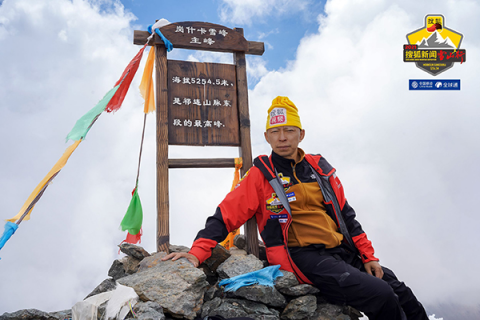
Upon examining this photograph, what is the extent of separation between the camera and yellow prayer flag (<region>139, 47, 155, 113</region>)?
4.69m

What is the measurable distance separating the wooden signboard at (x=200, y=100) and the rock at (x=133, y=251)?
49 cm

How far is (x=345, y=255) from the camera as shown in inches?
153

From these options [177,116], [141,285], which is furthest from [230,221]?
[177,116]

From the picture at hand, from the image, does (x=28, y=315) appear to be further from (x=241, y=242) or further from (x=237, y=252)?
(x=241, y=242)

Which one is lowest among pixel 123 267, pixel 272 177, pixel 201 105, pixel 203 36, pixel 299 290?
pixel 299 290

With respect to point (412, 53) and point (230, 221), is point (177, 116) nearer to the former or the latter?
point (230, 221)

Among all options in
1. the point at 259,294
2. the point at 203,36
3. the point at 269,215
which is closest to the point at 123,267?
the point at 259,294

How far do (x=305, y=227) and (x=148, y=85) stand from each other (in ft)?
9.30

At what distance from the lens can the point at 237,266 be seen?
373 centimetres

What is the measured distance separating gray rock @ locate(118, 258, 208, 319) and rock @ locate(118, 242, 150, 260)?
0.71m

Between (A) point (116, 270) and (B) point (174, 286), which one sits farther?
(A) point (116, 270)

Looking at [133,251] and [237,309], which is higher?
[133,251]

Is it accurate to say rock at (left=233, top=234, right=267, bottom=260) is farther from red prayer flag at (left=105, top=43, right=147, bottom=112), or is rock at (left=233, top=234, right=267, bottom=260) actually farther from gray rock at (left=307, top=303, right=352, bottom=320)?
red prayer flag at (left=105, top=43, right=147, bottom=112)

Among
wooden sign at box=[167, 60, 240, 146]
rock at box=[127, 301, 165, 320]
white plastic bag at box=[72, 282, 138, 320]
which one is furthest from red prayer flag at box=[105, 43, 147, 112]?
rock at box=[127, 301, 165, 320]
